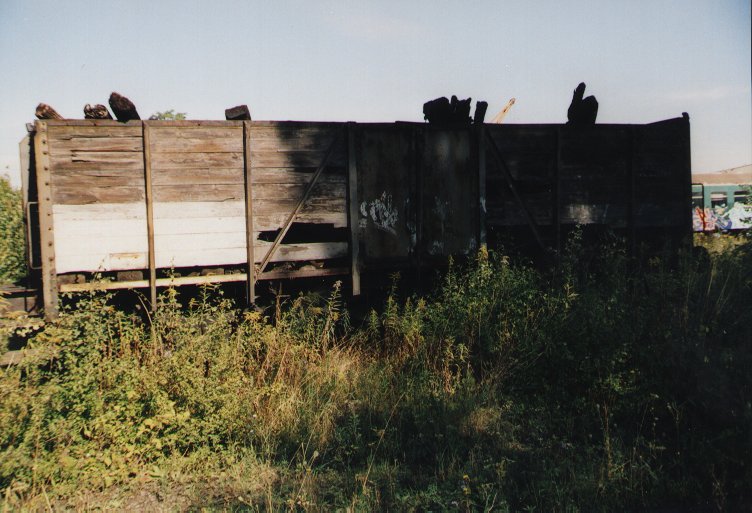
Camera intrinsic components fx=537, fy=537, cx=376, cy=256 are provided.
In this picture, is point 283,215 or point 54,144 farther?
point 283,215

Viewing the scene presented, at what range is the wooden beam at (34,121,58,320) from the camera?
208 inches

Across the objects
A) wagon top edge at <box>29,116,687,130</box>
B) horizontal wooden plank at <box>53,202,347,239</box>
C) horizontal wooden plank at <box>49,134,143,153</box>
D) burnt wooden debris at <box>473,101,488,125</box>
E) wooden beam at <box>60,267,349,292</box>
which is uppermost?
burnt wooden debris at <box>473,101,488,125</box>

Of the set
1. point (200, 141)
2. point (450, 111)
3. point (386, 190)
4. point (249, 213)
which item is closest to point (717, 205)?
point (450, 111)

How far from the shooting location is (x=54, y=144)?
211 inches

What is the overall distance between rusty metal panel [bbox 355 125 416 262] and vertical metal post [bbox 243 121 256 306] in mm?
1265

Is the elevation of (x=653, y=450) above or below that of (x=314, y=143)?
below

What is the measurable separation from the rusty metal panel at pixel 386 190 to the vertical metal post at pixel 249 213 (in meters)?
1.27

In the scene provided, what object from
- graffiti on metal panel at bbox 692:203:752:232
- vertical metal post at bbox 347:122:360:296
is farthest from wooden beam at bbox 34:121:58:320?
graffiti on metal panel at bbox 692:203:752:232

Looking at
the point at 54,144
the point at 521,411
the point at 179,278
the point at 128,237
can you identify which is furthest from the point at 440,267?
the point at 54,144

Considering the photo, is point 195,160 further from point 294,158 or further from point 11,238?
point 11,238

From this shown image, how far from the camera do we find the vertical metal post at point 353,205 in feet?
20.6

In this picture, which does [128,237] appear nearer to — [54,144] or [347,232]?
[54,144]

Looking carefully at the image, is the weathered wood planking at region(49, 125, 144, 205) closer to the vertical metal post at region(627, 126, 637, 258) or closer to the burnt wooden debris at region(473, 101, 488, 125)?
the burnt wooden debris at region(473, 101, 488, 125)

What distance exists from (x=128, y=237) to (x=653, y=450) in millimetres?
5158
